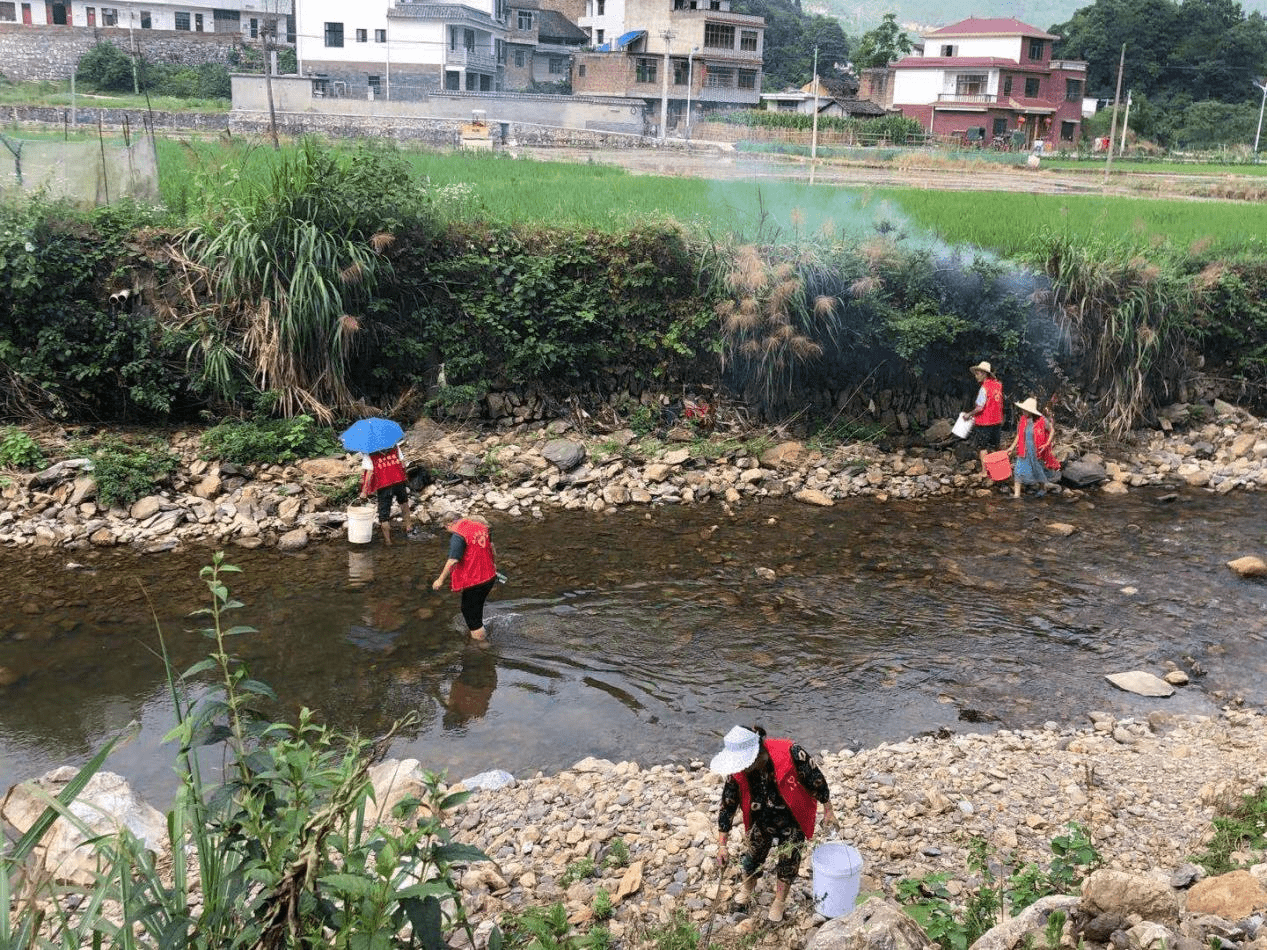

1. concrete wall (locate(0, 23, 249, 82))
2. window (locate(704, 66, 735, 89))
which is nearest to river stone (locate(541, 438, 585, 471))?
concrete wall (locate(0, 23, 249, 82))

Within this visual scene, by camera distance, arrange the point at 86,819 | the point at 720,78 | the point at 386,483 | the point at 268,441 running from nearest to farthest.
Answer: the point at 86,819 → the point at 386,483 → the point at 268,441 → the point at 720,78

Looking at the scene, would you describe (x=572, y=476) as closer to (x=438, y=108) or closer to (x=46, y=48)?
(x=438, y=108)

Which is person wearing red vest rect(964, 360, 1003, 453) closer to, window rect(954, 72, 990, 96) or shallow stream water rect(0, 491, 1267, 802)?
shallow stream water rect(0, 491, 1267, 802)

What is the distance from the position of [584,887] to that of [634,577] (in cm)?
458

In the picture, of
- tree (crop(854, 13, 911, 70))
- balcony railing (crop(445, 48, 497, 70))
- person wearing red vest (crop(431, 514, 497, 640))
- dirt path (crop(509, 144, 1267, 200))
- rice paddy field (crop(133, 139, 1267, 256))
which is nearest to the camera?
person wearing red vest (crop(431, 514, 497, 640))

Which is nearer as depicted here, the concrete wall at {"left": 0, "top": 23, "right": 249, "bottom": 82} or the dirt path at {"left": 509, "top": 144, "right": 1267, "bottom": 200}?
the dirt path at {"left": 509, "top": 144, "right": 1267, "bottom": 200}

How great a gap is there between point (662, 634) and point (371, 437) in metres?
3.18

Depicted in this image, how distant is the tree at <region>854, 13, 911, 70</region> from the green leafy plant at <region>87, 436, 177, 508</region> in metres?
55.2

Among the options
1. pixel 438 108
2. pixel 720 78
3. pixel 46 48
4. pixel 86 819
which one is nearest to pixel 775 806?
pixel 86 819

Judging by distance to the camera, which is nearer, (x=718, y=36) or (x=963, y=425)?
(x=963, y=425)

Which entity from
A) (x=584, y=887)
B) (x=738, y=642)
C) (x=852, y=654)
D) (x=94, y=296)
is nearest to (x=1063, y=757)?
(x=852, y=654)

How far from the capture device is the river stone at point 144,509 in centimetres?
1018

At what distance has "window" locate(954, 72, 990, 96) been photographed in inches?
2040

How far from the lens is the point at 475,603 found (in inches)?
321
